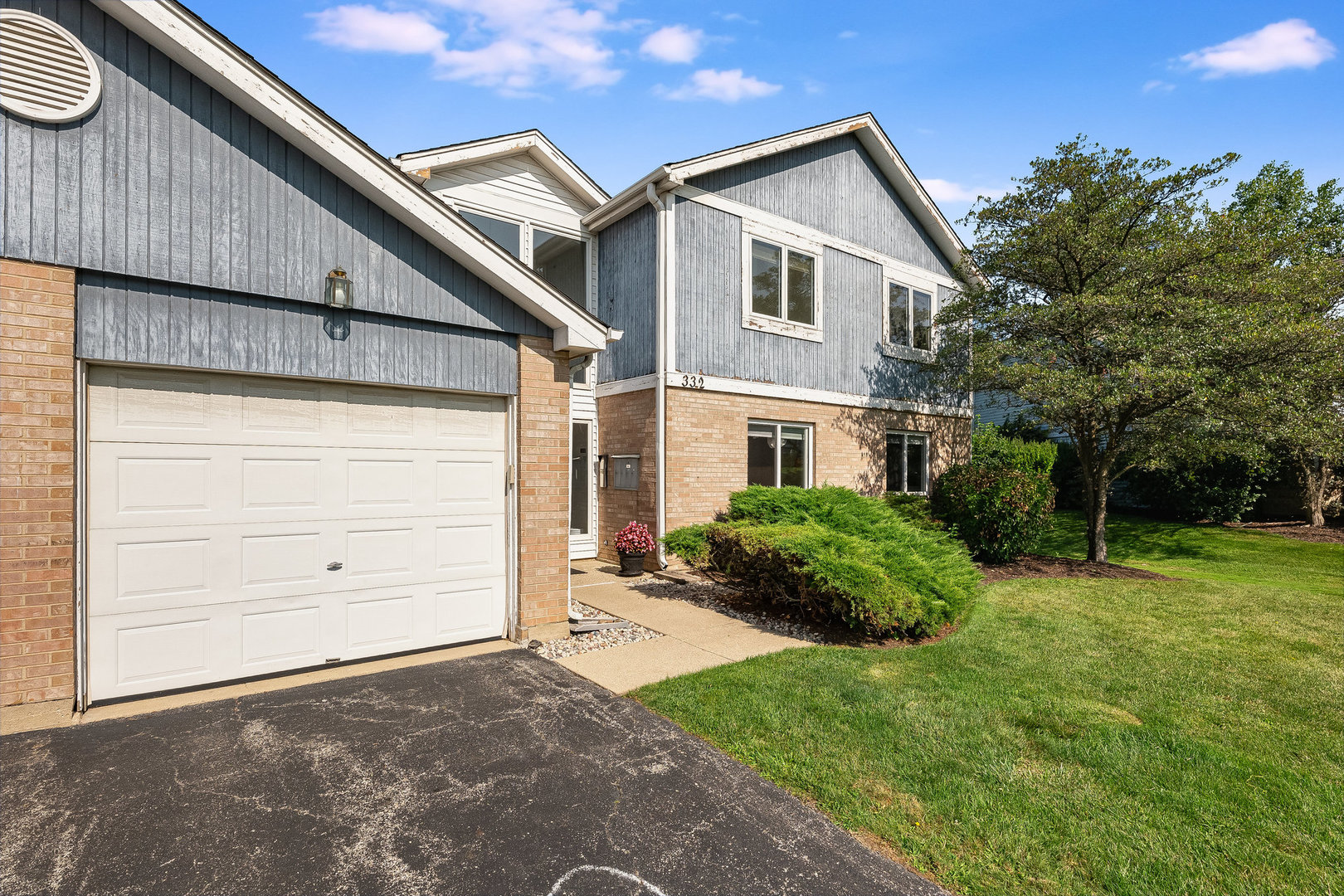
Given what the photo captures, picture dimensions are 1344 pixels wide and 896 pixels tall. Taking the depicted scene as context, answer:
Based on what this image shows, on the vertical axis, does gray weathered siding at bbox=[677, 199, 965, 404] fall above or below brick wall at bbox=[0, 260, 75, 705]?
above

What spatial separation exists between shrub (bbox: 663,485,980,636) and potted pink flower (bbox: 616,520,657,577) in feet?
4.70

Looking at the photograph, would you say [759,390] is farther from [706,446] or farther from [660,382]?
[660,382]

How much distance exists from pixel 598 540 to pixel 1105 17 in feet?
37.6

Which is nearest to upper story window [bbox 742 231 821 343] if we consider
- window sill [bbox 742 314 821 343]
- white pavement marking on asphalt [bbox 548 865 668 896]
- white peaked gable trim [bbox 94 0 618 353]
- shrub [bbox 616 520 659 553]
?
window sill [bbox 742 314 821 343]

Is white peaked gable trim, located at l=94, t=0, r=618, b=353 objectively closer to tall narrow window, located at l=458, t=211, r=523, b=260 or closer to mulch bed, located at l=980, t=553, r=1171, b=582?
tall narrow window, located at l=458, t=211, r=523, b=260

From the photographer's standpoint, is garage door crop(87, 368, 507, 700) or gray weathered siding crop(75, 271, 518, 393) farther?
garage door crop(87, 368, 507, 700)

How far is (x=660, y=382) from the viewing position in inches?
412

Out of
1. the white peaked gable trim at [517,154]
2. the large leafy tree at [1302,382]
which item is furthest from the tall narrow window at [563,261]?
the large leafy tree at [1302,382]

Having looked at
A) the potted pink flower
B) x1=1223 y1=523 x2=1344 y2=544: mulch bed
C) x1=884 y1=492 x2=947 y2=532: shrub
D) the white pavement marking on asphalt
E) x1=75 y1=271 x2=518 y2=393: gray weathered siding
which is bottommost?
the white pavement marking on asphalt

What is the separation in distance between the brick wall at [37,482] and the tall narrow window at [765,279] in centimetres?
946

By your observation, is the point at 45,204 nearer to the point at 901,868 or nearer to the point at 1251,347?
the point at 901,868

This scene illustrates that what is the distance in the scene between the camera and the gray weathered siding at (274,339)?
476 cm

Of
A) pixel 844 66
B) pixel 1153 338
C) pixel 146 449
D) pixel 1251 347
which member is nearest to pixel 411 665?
pixel 146 449

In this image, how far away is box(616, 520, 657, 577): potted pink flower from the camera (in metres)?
10.5
